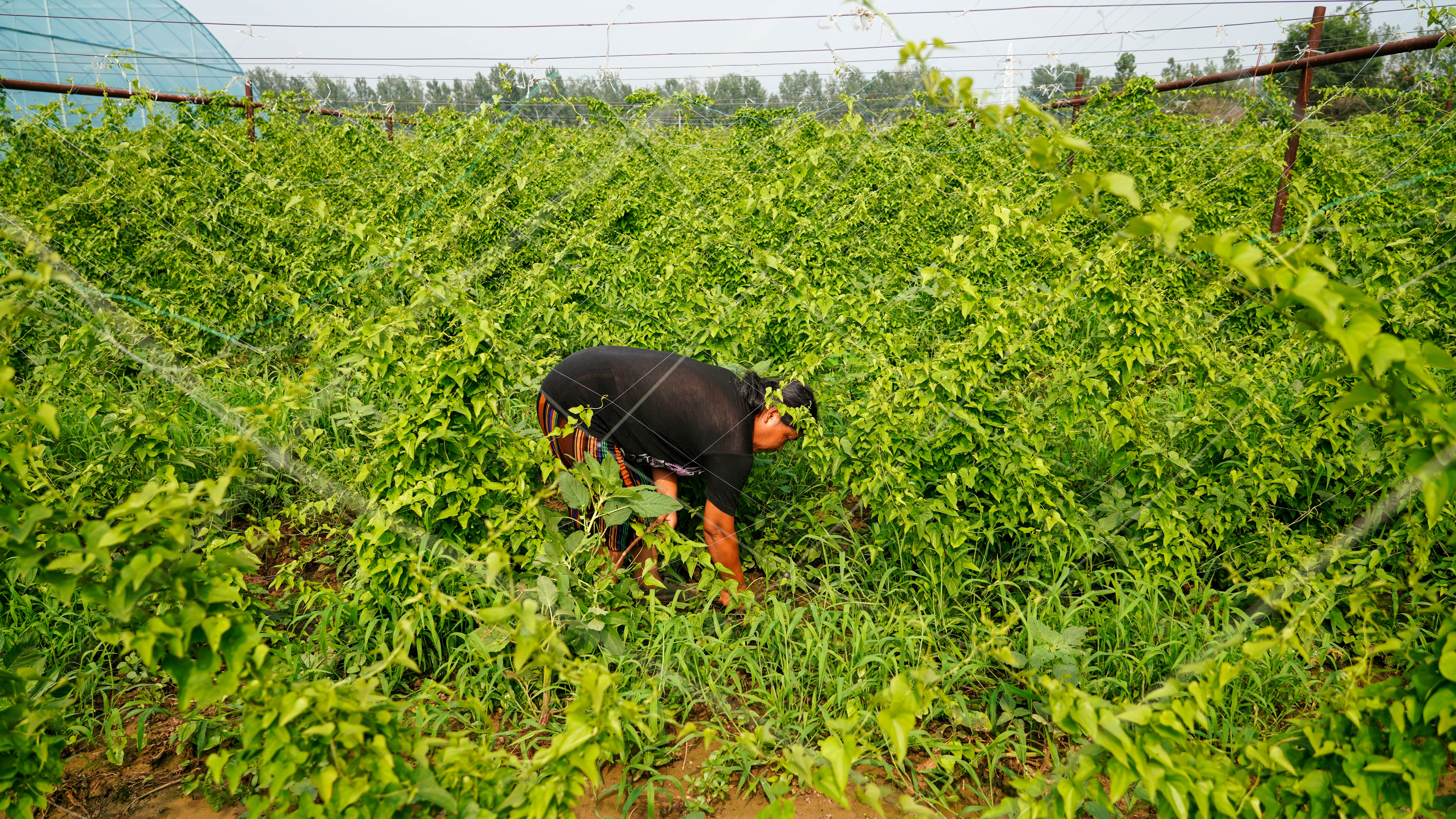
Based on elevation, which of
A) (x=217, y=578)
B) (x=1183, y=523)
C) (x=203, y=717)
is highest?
(x=217, y=578)

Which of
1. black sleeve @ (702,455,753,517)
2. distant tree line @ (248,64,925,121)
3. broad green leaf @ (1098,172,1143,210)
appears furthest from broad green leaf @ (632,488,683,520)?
distant tree line @ (248,64,925,121)

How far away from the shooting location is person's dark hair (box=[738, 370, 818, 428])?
2797mm

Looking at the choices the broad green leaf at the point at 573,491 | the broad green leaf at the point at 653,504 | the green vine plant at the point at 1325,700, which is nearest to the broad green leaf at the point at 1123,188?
the green vine plant at the point at 1325,700

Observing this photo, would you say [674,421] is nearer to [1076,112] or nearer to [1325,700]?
[1325,700]

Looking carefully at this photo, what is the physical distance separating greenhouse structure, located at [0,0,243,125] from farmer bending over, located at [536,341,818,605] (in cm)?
777

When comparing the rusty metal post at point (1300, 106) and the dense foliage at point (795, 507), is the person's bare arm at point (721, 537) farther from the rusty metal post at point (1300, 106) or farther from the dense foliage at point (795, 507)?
the rusty metal post at point (1300, 106)

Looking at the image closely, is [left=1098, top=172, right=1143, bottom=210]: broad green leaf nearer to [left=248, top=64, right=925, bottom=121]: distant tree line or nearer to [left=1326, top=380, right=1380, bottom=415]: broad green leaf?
[left=1326, top=380, right=1380, bottom=415]: broad green leaf

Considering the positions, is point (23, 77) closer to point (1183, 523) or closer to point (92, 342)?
point (92, 342)

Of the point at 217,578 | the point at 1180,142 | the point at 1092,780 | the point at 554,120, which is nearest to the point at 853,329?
the point at 1092,780

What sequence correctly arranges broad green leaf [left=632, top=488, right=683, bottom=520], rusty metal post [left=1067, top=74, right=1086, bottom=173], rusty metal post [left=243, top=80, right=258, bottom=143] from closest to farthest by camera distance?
broad green leaf [left=632, top=488, right=683, bottom=520], rusty metal post [left=1067, top=74, right=1086, bottom=173], rusty metal post [left=243, top=80, right=258, bottom=143]

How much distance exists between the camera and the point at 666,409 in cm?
283

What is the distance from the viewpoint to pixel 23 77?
463 inches

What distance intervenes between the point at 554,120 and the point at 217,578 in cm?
864

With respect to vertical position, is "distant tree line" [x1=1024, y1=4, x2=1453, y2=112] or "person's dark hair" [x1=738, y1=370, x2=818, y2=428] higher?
"distant tree line" [x1=1024, y1=4, x2=1453, y2=112]
